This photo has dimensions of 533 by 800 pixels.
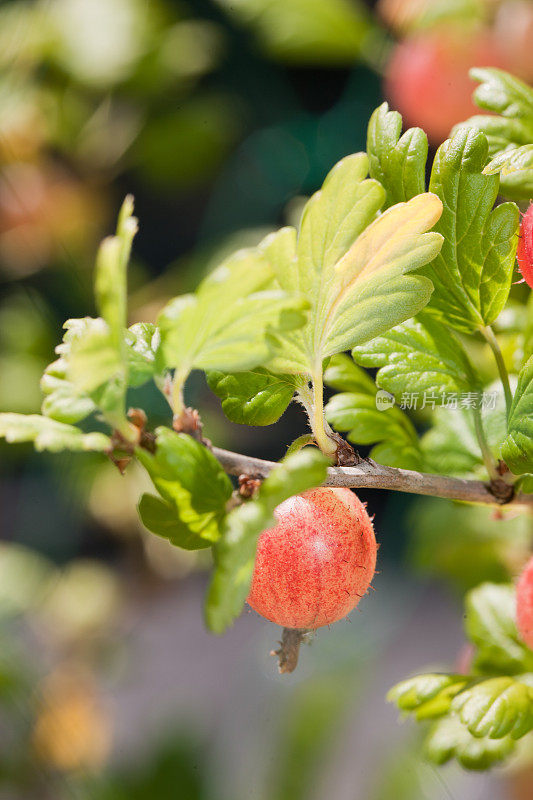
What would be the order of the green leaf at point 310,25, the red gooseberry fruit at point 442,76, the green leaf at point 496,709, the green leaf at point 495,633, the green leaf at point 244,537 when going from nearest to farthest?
Result: the green leaf at point 244,537 < the green leaf at point 496,709 < the green leaf at point 495,633 < the red gooseberry fruit at point 442,76 < the green leaf at point 310,25

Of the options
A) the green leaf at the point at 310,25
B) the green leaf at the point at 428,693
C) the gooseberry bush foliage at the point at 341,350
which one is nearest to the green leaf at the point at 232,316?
the gooseberry bush foliage at the point at 341,350

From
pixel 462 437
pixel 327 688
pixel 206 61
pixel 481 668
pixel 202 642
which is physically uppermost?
pixel 206 61

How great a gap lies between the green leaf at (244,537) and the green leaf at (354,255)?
0.04 meters

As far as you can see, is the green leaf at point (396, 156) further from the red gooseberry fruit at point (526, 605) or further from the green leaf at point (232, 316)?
the red gooseberry fruit at point (526, 605)

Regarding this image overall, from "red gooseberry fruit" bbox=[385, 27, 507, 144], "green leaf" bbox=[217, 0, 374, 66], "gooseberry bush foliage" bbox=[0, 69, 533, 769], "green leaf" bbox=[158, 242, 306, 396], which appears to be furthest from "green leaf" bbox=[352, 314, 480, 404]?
"green leaf" bbox=[217, 0, 374, 66]

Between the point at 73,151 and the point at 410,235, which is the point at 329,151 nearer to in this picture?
the point at 73,151

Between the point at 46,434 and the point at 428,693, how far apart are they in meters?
0.22

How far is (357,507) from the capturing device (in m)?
0.30

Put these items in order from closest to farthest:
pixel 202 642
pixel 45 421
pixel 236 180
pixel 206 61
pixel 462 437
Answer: pixel 45 421
pixel 462 437
pixel 206 61
pixel 236 180
pixel 202 642

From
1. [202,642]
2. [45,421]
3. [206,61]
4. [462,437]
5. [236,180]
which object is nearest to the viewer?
[45,421]

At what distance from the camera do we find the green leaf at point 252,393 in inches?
11.8

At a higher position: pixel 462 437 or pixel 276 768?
pixel 462 437

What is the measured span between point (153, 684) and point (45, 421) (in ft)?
3.36

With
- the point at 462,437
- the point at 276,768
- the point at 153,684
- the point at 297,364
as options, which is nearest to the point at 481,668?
the point at 462,437
